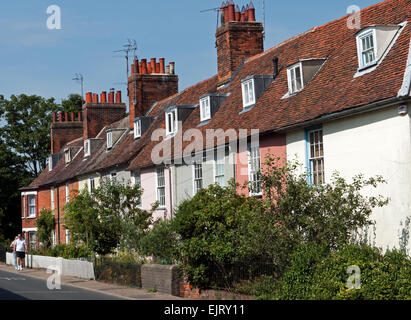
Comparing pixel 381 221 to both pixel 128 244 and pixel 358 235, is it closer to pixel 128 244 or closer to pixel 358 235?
pixel 358 235

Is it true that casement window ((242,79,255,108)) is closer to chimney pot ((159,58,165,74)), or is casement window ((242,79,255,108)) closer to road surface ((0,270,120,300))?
road surface ((0,270,120,300))

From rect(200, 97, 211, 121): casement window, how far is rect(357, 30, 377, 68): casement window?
390 inches

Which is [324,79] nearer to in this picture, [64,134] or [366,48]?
[366,48]

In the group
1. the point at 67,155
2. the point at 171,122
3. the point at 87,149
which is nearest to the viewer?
the point at 171,122

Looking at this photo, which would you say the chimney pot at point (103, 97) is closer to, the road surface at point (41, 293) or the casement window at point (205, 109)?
the casement window at point (205, 109)

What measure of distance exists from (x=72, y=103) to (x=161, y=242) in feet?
167

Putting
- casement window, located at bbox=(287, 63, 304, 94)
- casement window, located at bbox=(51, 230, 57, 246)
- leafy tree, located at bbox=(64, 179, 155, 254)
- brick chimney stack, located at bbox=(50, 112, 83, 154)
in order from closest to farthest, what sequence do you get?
casement window, located at bbox=(287, 63, 304, 94), leafy tree, located at bbox=(64, 179, 155, 254), casement window, located at bbox=(51, 230, 57, 246), brick chimney stack, located at bbox=(50, 112, 83, 154)

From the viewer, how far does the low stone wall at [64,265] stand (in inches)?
1119

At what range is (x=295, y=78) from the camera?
22.1 meters

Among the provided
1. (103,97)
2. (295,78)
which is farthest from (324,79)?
(103,97)

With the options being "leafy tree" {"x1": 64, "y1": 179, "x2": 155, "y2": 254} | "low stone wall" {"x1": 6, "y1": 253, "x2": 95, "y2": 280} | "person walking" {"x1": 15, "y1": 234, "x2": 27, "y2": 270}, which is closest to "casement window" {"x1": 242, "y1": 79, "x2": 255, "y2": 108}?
"leafy tree" {"x1": 64, "y1": 179, "x2": 155, "y2": 254}

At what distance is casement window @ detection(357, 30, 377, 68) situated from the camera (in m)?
18.6

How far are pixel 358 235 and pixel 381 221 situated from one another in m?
0.78

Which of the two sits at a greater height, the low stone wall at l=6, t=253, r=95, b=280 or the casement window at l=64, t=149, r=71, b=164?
the casement window at l=64, t=149, r=71, b=164
